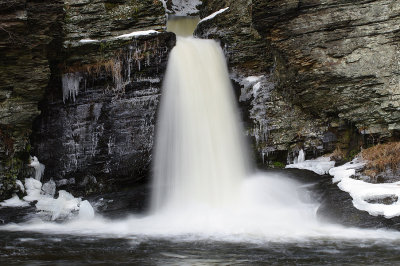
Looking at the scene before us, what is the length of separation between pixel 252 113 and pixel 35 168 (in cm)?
653

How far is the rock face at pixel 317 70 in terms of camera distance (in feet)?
36.7

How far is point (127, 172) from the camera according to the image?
11945 mm

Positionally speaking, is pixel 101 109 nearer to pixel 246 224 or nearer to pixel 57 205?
pixel 57 205

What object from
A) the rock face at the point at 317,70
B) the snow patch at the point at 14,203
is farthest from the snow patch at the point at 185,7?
the snow patch at the point at 14,203

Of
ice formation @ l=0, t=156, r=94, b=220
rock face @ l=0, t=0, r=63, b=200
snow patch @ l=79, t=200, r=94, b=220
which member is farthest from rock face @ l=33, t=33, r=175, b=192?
snow patch @ l=79, t=200, r=94, b=220

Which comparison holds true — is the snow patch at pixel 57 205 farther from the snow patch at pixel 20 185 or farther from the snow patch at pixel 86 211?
the snow patch at pixel 20 185

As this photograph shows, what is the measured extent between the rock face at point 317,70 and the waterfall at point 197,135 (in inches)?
31.3

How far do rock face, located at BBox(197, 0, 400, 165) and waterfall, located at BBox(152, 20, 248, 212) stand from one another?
31.3 inches

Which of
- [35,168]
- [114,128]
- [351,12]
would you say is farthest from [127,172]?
[351,12]

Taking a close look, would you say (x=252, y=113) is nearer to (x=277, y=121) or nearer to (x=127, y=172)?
(x=277, y=121)

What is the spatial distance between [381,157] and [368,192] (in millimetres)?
1713

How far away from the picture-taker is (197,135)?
462 inches

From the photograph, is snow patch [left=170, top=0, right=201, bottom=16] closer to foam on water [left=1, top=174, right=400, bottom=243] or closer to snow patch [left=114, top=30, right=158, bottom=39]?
snow patch [left=114, top=30, right=158, bottom=39]

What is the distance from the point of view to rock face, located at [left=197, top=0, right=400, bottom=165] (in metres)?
11.2
